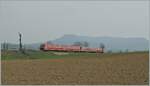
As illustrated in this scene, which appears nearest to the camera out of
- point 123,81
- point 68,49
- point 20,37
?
point 123,81

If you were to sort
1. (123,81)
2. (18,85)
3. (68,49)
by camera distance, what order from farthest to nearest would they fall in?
(68,49)
(123,81)
(18,85)

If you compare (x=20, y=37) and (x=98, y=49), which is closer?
(x=20, y=37)

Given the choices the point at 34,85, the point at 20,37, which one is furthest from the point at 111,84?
the point at 20,37

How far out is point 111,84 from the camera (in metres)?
17.0

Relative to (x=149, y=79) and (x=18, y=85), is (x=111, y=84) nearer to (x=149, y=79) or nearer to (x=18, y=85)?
(x=149, y=79)

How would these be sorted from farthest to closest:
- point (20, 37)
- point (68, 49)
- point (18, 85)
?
point (68, 49) → point (20, 37) → point (18, 85)

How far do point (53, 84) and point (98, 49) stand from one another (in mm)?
66739

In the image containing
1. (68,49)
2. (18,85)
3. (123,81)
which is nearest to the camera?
(18,85)

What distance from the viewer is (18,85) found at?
1650 centimetres

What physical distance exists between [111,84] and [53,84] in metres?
2.94

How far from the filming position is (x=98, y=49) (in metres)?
83.4

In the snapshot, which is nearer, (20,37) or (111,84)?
(111,84)

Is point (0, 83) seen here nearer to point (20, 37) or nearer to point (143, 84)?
point (143, 84)

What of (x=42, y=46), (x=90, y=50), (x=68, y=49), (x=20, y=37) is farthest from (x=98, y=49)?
(x=20, y=37)
